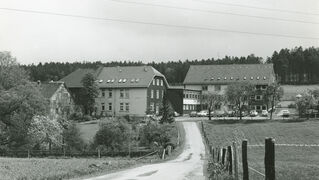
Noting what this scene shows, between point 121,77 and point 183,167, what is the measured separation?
262 feet

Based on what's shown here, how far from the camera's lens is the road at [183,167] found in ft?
77.1

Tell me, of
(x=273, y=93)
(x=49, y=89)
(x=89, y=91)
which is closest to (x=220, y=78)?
(x=273, y=93)

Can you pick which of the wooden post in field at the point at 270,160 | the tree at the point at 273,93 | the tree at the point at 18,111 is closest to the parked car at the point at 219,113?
the tree at the point at 273,93

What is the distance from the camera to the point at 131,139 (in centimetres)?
6103

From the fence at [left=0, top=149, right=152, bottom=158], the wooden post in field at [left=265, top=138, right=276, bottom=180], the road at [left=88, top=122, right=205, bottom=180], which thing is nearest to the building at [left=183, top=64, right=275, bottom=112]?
the road at [left=88, top=122, right=205, bottom=180]

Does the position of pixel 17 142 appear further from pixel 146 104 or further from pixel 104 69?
pixel 104 69

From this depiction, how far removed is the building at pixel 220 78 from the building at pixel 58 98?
26872 mm

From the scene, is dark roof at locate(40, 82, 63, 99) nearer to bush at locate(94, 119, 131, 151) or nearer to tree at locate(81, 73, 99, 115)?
tree at locate(81, 73, 99, 115)

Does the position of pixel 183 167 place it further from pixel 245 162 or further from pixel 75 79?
pixel 75 79

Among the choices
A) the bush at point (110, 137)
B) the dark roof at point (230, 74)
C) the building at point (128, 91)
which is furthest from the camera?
the dark roof at point (230, 74)

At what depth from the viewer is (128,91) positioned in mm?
105812

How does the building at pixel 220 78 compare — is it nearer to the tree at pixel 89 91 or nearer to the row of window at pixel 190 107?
the row of window at pixel 190 107

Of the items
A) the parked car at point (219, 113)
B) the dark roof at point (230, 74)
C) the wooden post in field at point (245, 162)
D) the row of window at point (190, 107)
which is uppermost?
the dark roof at point (230, 74)

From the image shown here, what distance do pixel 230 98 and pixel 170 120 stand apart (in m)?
18.6
